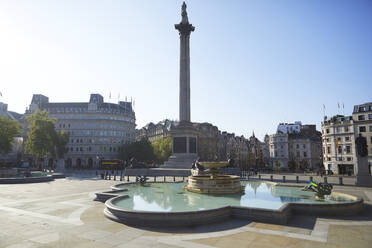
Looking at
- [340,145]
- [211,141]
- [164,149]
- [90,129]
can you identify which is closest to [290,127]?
[211,141]

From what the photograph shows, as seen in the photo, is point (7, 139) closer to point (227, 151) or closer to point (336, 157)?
point (336, 157)

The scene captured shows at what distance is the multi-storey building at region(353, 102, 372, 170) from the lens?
54.3 m

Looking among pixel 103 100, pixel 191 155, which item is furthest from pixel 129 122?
pixel 191 155

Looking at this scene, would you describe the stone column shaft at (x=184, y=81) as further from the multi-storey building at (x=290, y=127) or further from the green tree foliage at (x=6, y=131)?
the multi-storey building at (x=290, y=127)

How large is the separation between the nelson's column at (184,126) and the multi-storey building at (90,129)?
50.2 meters

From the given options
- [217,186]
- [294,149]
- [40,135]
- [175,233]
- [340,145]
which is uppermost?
[40,135]

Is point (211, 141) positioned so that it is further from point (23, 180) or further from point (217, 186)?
point (217, 186)

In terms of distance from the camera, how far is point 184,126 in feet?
159

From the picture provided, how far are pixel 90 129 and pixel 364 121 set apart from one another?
87003mm

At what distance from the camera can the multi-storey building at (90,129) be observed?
89.5 meters

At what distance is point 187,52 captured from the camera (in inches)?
2053

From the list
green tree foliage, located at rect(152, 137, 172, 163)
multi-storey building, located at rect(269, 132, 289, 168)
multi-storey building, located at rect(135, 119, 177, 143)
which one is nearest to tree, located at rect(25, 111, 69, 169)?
green tree foliage, located at rect(152, 137, 172, 163)

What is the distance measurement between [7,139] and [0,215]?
4680 cm

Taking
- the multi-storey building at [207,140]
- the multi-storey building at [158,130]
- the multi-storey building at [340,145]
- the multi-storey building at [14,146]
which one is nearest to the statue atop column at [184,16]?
the multi-storey building at [340,145]
